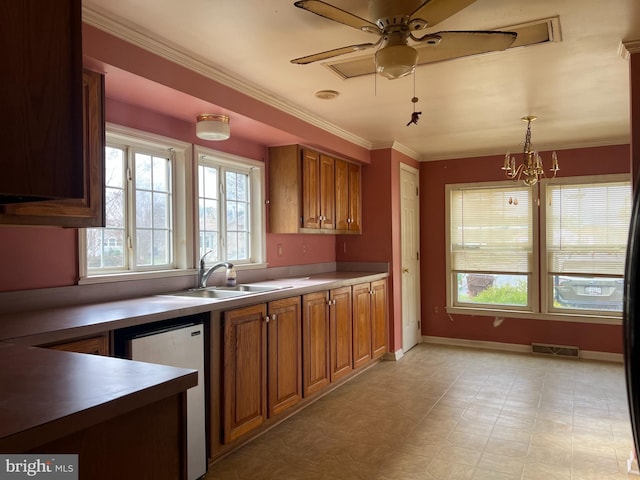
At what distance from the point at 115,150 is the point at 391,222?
2.98 meters

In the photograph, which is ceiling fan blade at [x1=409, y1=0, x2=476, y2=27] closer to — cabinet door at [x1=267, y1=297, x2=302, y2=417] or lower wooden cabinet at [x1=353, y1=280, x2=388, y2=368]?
cabinet door at [x1=267, y1=297, x2=302, y2=417]

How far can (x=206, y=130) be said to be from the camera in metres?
2.99

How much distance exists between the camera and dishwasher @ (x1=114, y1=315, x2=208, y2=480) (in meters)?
2.17

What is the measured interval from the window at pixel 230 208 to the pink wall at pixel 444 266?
2.63 meters

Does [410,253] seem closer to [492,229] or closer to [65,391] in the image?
[492,229]

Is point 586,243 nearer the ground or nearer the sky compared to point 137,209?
nearer the ground

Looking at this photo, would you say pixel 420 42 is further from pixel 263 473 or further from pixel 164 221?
pixel 263 473

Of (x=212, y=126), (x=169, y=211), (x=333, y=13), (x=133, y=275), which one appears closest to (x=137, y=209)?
(x=169, y=211)

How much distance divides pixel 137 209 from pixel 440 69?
7.03 ft

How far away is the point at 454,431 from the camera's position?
312 cm

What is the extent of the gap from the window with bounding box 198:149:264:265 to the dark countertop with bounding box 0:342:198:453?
7.21 feet

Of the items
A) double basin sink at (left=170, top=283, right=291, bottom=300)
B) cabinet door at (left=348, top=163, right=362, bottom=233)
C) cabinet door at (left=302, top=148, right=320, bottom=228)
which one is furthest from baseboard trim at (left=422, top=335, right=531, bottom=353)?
double basin sink at (left=170, top=283, right=291, bottom=300)

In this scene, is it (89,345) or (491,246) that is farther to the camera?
(491,246)

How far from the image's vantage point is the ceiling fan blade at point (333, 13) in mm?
1696
